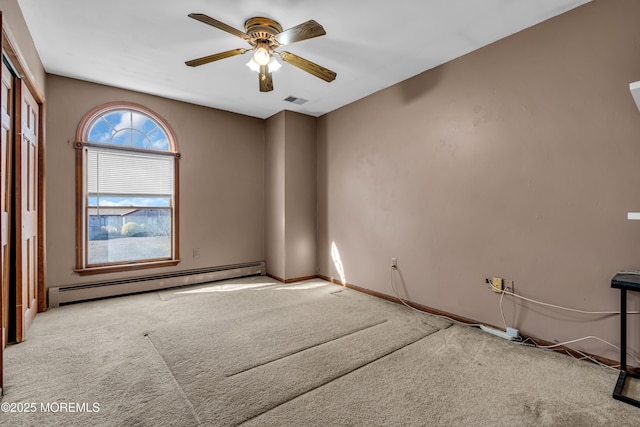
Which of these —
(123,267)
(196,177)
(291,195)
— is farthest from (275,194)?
(123,267)

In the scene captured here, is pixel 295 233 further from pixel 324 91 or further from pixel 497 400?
pixel 497 400

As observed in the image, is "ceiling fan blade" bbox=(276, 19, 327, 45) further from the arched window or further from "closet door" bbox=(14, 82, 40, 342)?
the arched window

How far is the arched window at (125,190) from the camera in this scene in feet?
12.9

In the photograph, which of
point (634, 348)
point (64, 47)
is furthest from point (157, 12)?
point (634, 348)

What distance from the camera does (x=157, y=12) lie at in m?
2.50

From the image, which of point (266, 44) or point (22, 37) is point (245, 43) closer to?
point (266, 44)

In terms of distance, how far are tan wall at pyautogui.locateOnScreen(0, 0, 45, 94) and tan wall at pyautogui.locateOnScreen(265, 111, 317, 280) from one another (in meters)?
2.87

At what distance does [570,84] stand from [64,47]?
15.0 feet

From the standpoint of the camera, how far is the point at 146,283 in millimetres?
4289

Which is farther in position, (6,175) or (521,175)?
(521,175)

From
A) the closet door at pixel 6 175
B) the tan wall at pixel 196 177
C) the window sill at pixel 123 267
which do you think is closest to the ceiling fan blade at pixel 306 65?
the closet door at pixel 6 175

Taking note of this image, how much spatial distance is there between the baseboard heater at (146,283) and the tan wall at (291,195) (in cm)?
53

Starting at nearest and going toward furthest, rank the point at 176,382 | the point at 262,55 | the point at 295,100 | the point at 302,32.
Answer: the point at 176,382 < the point at 302,32 < the point at 262,55 < the point at 295,100

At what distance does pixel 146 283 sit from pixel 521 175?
463 centimetres
